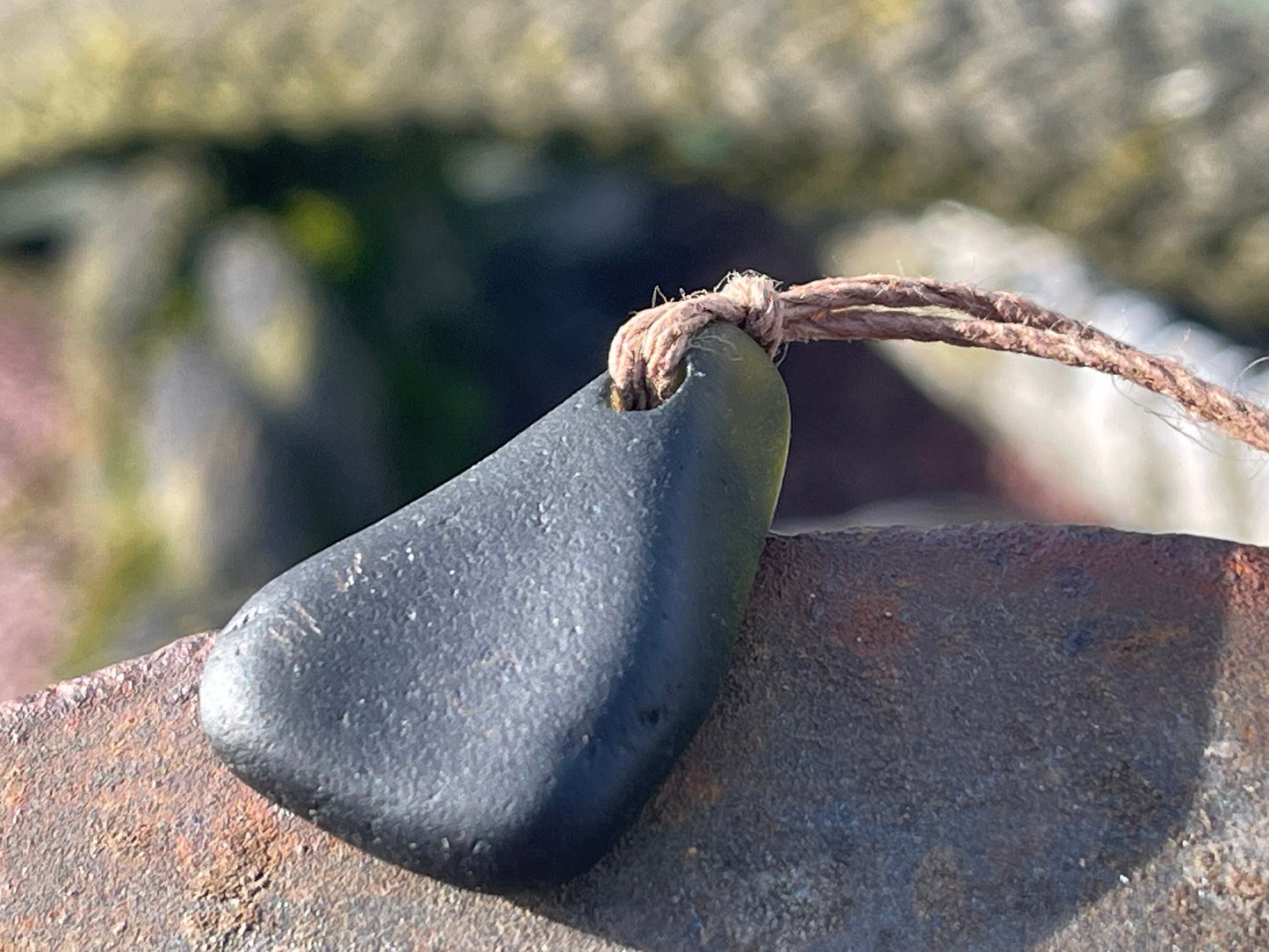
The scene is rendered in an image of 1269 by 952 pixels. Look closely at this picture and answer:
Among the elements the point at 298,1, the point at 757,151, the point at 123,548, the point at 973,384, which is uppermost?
the point at 298,1

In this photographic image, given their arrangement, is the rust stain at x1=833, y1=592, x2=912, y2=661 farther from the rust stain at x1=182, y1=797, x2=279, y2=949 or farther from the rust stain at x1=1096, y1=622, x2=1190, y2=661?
the rust stain at x1=182, y1=797, x2=279, y2=949

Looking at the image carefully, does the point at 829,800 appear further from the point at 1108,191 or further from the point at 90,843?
the point at 1108,191

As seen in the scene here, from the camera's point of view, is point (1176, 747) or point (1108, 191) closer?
point (1176, 747)

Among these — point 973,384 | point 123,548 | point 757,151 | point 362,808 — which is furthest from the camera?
point 973,384

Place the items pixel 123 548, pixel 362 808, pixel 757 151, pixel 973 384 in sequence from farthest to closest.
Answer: pixel 973 384 → pixel 757 151 → pixel 123 548 → pixel 362 808

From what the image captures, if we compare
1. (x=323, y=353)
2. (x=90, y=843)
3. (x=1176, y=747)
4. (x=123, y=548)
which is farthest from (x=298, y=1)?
(x=1176, y=747)
